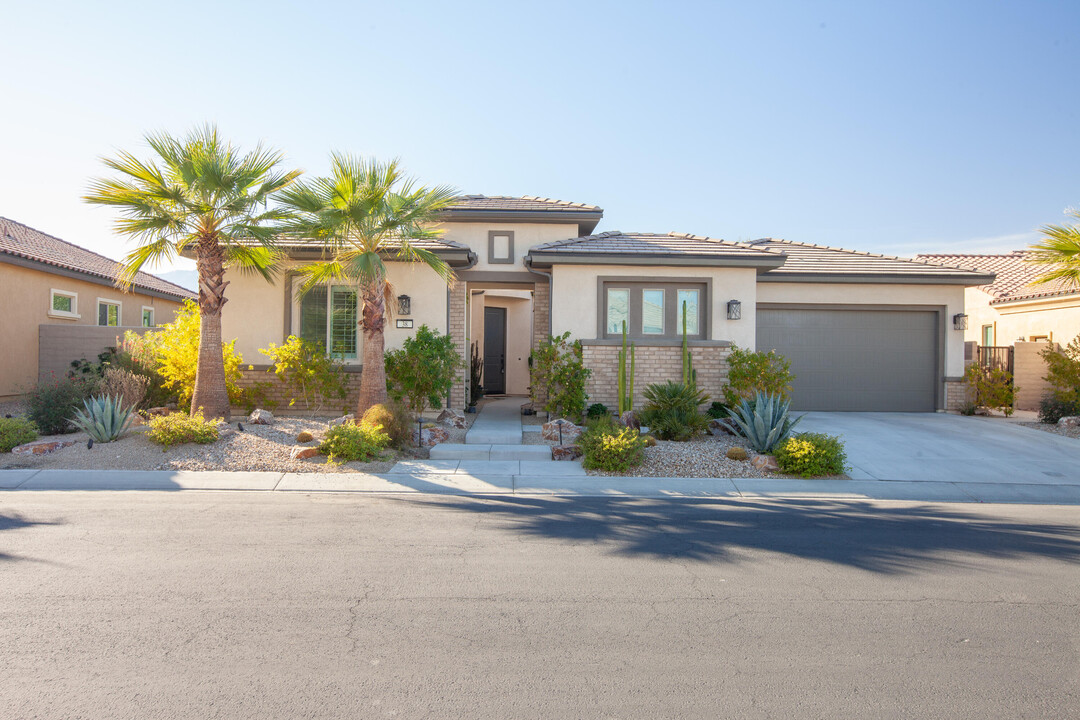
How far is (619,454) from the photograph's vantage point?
9.08 m

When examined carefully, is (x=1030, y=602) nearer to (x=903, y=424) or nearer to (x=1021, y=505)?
(x=1021, y=505)

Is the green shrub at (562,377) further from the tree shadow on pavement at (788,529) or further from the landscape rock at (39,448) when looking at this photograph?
the landscape rock at (39,448)

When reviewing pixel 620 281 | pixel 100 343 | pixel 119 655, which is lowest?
pixel 119 655

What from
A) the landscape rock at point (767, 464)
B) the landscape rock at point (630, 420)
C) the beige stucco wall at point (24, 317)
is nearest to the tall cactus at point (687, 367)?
the landscape rock at point (630, 420)

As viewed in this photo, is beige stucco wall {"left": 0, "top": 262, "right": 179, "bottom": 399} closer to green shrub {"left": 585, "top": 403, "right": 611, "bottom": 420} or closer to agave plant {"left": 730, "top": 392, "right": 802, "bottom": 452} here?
green shrub {"left": 585, "top": 403, "right": 611, "bottom": 420}

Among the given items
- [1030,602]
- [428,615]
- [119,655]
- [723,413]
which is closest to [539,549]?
[428,615]

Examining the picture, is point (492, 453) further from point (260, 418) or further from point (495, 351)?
point (495, 351)

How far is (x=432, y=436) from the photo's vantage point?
10875 mm

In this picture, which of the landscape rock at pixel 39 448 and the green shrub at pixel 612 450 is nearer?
the green shrub at pixel 612 450

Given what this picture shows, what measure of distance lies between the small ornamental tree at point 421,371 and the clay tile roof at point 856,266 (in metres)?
7.65

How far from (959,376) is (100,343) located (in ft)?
68.8

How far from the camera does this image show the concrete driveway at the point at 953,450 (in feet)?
29.7

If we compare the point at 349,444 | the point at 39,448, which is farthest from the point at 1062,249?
the point at 39,448

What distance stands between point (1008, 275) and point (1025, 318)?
3.17 metres
